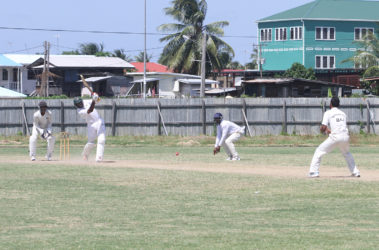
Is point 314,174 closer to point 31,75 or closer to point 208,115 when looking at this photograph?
point 208,115

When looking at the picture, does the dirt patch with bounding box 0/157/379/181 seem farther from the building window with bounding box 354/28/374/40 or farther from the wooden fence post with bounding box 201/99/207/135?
the building window with bounding box 354/28/374/40

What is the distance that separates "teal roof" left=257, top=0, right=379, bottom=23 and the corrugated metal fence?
121ft

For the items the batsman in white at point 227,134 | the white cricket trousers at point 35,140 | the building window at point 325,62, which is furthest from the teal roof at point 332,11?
the white cricket trousers at point 35,140

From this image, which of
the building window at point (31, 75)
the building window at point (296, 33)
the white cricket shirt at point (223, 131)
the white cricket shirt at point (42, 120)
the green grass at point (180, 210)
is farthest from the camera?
the building window at point (31, 75)

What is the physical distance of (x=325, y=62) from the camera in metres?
78.6

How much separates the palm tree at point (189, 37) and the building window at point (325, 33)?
931cm

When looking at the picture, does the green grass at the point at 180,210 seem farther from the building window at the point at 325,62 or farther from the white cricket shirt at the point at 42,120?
the building window at the point at 325,62

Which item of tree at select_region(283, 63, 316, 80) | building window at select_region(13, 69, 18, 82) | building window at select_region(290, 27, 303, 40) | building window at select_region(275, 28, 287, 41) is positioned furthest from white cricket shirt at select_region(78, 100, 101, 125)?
building window at select_region(275, 28, 287, 41)

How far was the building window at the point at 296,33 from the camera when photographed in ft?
251

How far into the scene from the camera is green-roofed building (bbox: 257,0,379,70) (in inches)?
3014

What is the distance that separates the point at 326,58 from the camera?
258 ft

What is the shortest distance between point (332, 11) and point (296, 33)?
436 centimetres

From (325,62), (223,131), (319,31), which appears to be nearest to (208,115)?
(223,131)

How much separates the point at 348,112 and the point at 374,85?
17757 mm
